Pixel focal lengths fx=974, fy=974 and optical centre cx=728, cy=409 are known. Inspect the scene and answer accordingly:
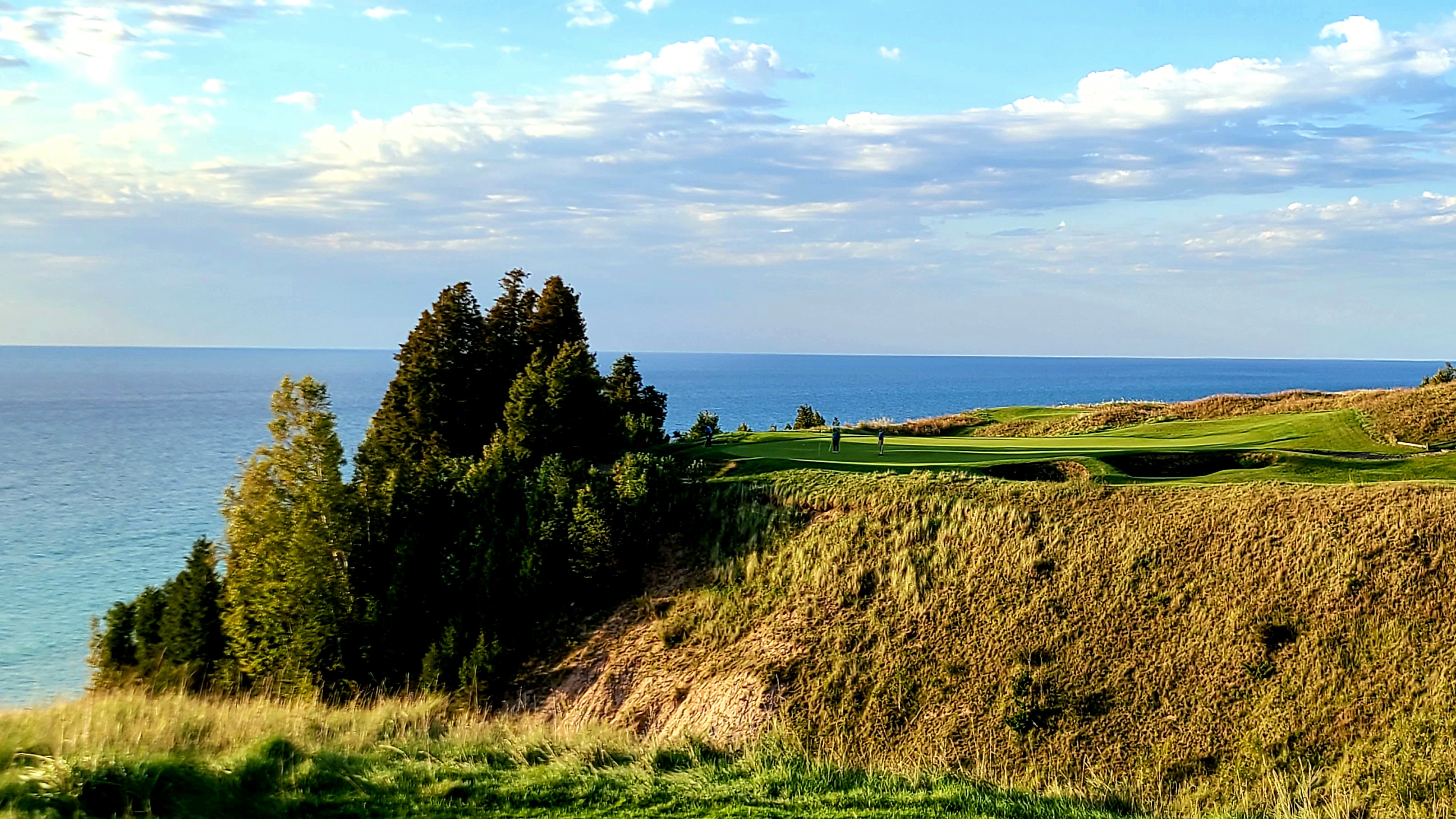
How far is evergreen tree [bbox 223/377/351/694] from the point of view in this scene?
75.6ft

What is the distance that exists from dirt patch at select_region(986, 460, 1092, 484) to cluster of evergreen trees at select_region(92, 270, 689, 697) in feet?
29.6

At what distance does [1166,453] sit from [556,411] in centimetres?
1781

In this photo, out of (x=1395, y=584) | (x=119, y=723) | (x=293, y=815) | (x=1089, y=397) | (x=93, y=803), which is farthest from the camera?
(x=1089, y=397)

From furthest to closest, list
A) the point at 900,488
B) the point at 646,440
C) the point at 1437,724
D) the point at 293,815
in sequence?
1. the point at 646,440
2. the point at 900,488
3. the point at 1437,724
4. the point at 293,815

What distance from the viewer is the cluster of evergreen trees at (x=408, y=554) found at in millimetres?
23266

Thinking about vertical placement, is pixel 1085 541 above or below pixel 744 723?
above

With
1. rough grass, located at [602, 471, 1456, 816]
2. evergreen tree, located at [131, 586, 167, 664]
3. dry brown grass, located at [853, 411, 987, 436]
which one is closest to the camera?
rough grass, located at [602, 471, 1456, 816]

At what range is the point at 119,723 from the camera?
1130cm

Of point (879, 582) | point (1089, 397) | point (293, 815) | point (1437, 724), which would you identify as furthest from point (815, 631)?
point (1089, 397)

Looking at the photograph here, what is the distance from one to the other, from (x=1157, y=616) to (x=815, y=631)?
7316mm

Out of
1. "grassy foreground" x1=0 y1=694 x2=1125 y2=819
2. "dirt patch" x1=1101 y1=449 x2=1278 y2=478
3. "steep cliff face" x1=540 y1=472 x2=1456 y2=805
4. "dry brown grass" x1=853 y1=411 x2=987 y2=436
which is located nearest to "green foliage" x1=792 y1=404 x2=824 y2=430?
"dry brown grass" x1=853 y1=411 x2=987 y2=436

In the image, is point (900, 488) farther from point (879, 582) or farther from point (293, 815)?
point (293, 815)

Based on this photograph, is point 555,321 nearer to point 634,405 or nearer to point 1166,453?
point 634,405

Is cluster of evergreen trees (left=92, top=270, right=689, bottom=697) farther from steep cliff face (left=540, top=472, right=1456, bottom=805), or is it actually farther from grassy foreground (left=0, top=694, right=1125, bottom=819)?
grassy foreground (left=0, top=694, right=1125, bottom=819)
